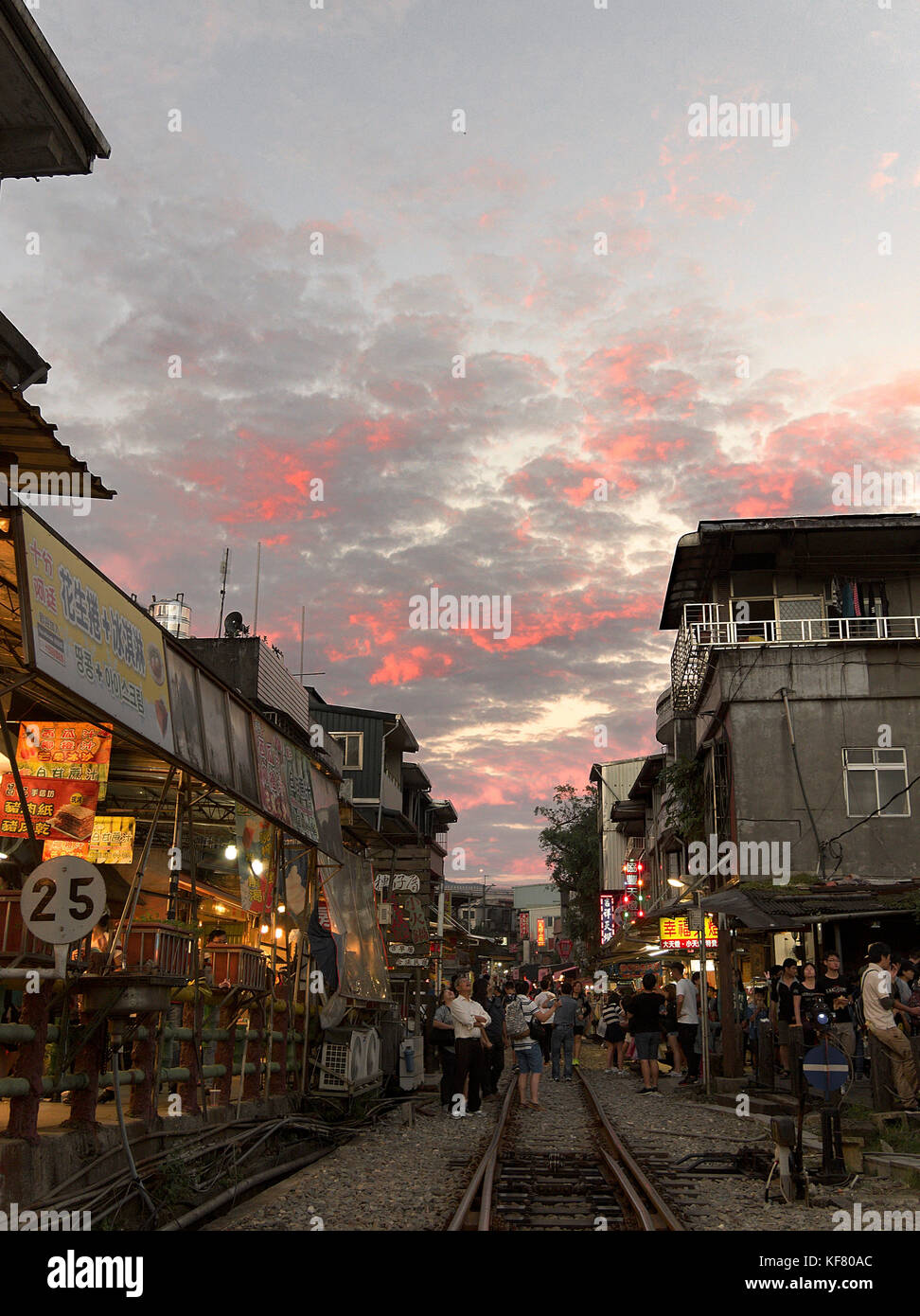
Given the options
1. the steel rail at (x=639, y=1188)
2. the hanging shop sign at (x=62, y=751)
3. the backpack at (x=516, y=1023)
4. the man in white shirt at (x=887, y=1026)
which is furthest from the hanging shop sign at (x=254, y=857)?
the man in white shirt at (x=887, y=1026)

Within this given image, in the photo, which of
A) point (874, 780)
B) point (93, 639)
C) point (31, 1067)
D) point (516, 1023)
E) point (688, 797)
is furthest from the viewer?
point (688, 797)

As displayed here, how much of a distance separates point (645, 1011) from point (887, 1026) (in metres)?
7.96

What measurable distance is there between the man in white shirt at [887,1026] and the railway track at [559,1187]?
117 inches

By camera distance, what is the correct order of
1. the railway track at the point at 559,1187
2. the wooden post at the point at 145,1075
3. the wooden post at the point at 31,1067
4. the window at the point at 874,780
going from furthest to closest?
the window at the point at 874,780, the wooden post at the point at 145,1075, the railway track at the point at 559,1187, the wooden post at the point at 31,1067

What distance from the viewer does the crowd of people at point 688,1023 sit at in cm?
1173

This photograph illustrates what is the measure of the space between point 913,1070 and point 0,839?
1047cm

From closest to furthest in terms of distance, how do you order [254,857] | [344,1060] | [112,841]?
[112,841] → [254,857] → [344,1060]

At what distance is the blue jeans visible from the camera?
2375 cm

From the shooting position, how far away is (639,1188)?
31.3 ft

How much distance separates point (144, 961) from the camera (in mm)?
8844

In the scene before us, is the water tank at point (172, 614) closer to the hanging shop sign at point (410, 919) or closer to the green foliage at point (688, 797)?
the hanging shop sign at point (410, 919)

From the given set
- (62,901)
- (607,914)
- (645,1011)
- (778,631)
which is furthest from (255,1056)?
(607,914)

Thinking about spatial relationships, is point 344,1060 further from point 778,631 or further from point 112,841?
point 778,631

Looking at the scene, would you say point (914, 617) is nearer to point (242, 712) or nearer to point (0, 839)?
point (242, 712)
